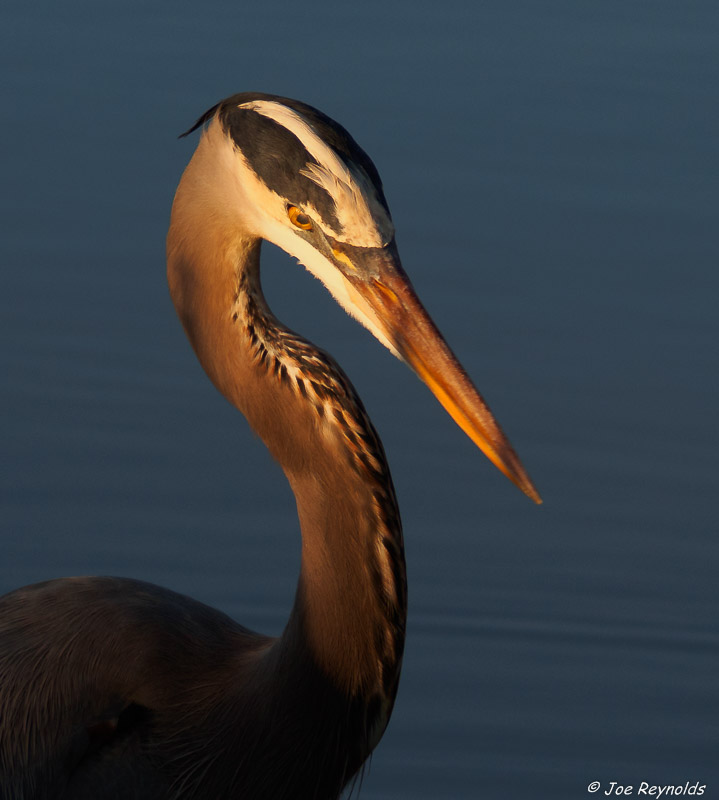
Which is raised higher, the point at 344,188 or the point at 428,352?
the point at 344,188

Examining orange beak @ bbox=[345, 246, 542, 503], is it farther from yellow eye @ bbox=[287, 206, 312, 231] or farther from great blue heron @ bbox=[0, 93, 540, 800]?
yellow eye @ bbox=[287, 206, 312, 231]

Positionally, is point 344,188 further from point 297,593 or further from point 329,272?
point 297,593

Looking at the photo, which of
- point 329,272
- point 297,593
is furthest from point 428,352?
point 297,593

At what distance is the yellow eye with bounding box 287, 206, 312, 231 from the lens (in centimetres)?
218

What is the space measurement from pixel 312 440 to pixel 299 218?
0.36 m

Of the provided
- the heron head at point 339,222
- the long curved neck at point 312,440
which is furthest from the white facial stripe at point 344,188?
the long curved neck at point 312,440

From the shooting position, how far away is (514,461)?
2.19 meters

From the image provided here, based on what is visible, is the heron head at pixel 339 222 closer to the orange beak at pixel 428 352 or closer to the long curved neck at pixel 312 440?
the orange beak at pixel 428 352

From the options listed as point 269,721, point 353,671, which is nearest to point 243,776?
point 269,721

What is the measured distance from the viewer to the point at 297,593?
2439 mm

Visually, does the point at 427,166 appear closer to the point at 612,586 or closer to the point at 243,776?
the point at 612,586

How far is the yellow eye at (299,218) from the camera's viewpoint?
2180 millimetres

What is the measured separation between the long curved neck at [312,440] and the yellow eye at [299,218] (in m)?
0.12

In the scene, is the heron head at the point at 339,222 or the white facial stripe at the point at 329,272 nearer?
the heron head at the point at 339,222
